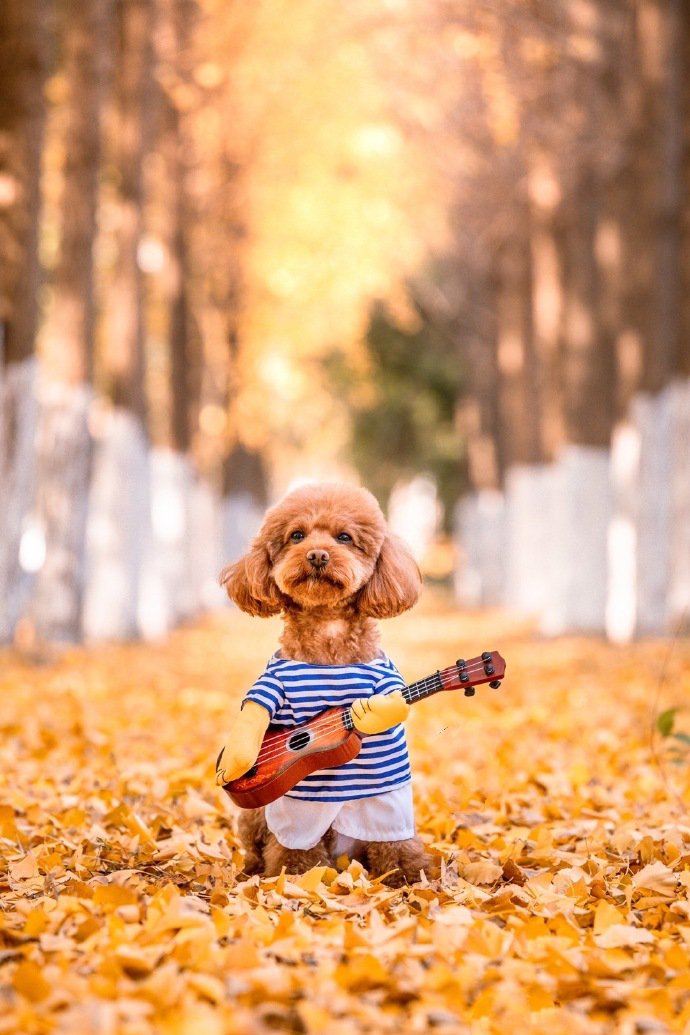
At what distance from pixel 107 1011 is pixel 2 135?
10.5 m

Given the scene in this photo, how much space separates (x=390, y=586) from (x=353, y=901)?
102 cm

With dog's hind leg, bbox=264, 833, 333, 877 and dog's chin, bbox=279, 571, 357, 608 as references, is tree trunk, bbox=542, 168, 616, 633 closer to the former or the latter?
dog's hind leg, bbox=264, 833, 333, 877

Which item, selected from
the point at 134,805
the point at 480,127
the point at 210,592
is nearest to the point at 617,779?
the point at 134,805

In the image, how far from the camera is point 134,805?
5.77 metres

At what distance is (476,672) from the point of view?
13.0ft

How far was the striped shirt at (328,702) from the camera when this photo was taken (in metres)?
4.33

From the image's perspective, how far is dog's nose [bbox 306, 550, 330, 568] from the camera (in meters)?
4.04

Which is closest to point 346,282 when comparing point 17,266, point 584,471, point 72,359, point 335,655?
point 584,471

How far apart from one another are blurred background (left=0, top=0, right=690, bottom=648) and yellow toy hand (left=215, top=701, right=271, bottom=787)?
1006 mm

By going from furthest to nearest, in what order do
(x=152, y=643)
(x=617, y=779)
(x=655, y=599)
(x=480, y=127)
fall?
(x=480, y=127) < (x=152, y=643) < (x=655, y=599) < (x=617, y=779)

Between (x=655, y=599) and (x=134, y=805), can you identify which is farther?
(x=655, y=599)

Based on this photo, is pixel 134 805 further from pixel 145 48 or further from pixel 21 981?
pixel 145 48

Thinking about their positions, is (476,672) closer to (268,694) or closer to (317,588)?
(317,588)

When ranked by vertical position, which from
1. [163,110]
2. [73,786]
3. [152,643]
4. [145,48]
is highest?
[163,110]
